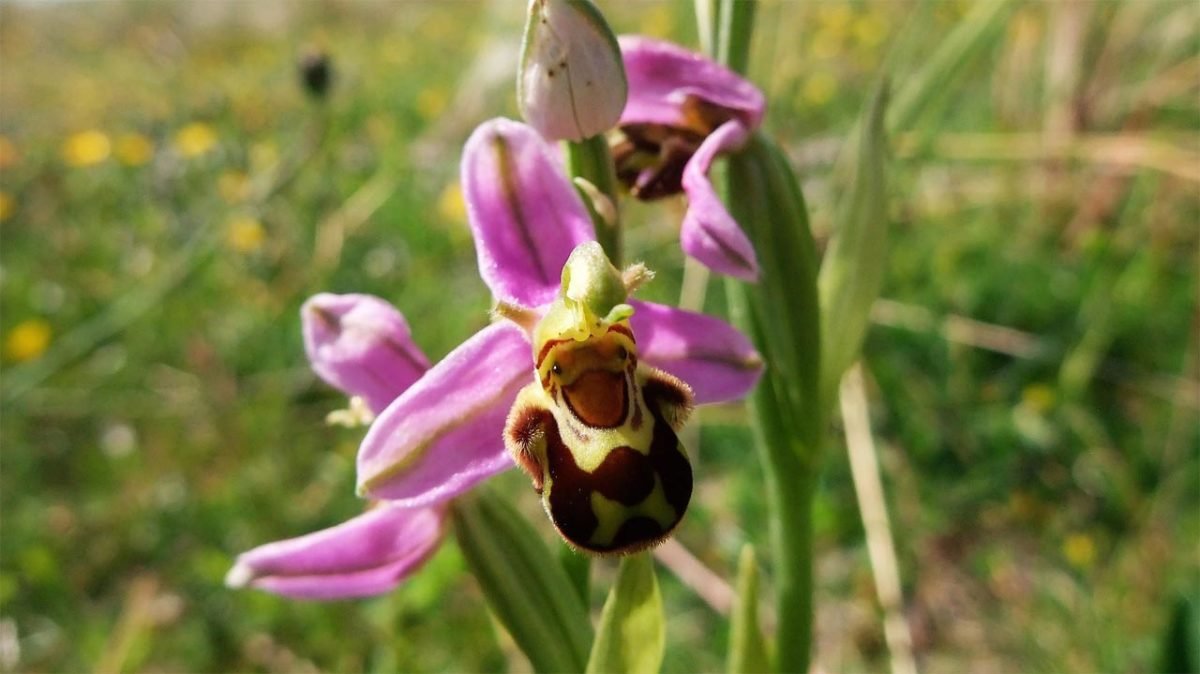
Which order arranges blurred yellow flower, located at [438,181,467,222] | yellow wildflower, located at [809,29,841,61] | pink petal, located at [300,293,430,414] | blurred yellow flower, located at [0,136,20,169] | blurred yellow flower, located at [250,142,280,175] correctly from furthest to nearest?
yellow wildflower, located at [809,29,841,61]
blurred yellow flower, located at [0,136,20,169]
blurred yellow flower, located at [250,142,280,175]
blurred yellow flower, located at [438,181,467,222]
pink petal, located at [300,293,430,414]

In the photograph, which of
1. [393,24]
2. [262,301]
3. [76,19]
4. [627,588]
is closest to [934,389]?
[627,588]

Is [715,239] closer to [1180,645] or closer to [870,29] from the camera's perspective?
[1180,645]

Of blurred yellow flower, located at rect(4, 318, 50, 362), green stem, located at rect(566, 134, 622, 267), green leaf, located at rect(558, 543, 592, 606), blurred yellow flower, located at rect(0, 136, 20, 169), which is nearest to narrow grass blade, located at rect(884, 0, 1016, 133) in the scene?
green stem, located at rect(566, 134, 622, 267)

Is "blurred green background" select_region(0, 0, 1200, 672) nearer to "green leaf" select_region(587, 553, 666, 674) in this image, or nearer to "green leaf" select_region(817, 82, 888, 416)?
"green leaf" select_region(817, 82, 888, 416)

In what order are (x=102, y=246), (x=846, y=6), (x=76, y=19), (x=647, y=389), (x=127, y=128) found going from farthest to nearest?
(x=76, y=19), (x=846, y=6), (x=127, y=128), (x=102, y=246), (x=647, y=389)

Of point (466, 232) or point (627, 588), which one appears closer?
point (627, 588)

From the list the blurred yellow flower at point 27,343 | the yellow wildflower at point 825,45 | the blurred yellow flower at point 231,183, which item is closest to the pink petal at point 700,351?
the blurred yellow flower at point 27,343

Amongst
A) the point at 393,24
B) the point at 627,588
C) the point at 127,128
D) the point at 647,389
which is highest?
the point at 647,389

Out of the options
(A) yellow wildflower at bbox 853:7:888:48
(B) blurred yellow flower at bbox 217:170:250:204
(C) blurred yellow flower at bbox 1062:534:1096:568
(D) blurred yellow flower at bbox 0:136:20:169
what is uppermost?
(C) blurred yellow flower at bbox 1062:534:1096:568

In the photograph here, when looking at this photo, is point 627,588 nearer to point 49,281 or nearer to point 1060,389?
point 1060,389
